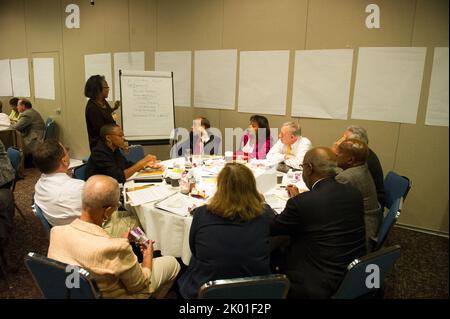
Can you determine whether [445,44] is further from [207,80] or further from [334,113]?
[207,80]

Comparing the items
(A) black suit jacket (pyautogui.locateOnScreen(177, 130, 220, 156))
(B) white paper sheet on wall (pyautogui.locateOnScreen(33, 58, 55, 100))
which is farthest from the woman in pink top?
(B) white paper sheet on wall (pyautogui.locateOnScreen(33, 58, 55, 100))

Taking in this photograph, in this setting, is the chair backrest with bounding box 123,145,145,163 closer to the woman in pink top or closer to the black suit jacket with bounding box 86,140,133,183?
the black suit jacket with bounding box 86,140,133,183

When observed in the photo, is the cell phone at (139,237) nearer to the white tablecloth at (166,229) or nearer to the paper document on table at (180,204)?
the white tablecloth at (166,229)

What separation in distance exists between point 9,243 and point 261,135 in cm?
300

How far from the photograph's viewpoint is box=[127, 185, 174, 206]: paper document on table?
7.41 ft

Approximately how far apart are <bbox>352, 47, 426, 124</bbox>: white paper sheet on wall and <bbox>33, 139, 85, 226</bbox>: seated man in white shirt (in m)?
3.34

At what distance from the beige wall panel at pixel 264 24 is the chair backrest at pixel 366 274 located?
321 centimetres

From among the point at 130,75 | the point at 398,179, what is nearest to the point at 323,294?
the point at 398,179

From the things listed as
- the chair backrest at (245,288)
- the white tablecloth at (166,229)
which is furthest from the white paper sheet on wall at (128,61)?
the chair backrest at (245,288)

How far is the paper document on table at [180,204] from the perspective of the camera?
210 centimetres

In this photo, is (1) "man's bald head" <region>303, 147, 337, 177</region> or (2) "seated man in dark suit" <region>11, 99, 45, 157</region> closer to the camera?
(1) "man's bald head" <region>303, 147, 337, 177</region>

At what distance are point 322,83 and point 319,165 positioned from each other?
2550mm

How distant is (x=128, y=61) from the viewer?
555 cm

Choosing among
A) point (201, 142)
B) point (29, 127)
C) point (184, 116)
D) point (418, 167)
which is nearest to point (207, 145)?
point (201, 142)
